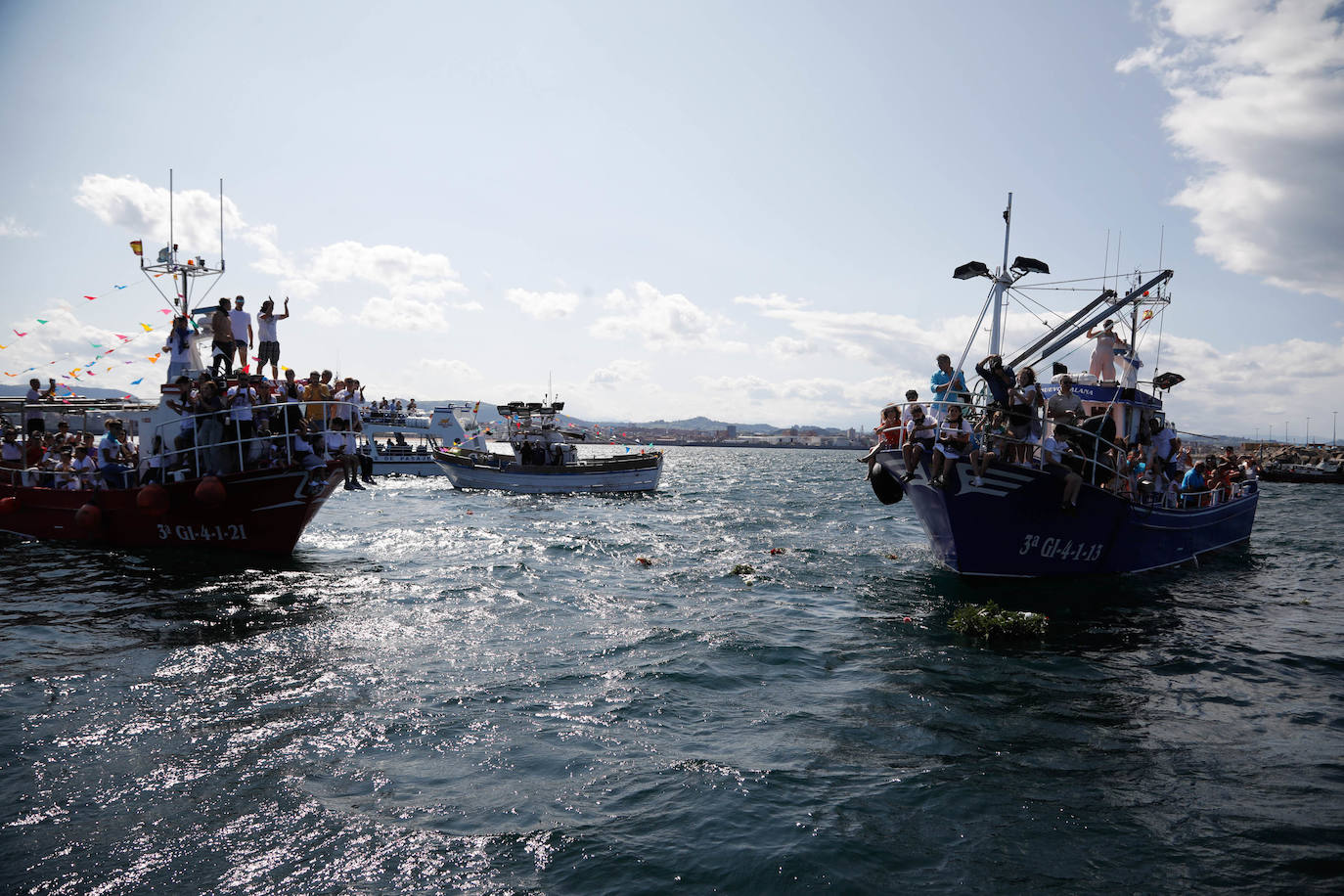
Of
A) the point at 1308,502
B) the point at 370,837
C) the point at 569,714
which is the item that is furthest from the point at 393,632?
the point at 1308,502

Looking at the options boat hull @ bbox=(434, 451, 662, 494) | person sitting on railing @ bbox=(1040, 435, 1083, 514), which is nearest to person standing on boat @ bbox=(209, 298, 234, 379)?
person sitting on railing @ bbox=(1040, 435, 1083, 514)

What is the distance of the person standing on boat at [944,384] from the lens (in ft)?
48.4

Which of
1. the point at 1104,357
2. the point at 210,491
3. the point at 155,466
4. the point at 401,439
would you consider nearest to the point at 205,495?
the point at 210,491

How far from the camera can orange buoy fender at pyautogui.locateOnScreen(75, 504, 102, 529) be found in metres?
17.2

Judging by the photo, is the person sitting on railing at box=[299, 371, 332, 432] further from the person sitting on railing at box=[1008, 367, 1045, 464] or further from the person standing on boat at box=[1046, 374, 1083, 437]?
the person standing on boat at box=[1046, 374, 1083, 437]

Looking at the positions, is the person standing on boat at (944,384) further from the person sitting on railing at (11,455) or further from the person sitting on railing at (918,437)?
the person sitting on railing at (11,455)

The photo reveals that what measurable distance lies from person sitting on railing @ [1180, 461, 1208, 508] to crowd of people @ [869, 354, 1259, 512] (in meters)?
1.94

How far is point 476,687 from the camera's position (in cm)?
895

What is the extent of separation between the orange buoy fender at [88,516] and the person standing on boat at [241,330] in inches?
180

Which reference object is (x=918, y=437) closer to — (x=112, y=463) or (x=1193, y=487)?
(x=1193, y=487)

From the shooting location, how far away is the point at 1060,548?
15258 mm

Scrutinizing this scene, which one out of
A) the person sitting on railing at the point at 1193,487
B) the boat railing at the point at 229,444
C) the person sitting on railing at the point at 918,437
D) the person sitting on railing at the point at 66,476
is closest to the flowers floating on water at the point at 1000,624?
the person sitting on railing at the point at 918,437

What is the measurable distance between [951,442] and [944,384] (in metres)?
1.57

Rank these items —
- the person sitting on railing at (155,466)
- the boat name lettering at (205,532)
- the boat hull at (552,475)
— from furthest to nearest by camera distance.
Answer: the boat hull at (552,475) < the boat name lettering at (205,532) < the person sitting on railing at (155,466)
